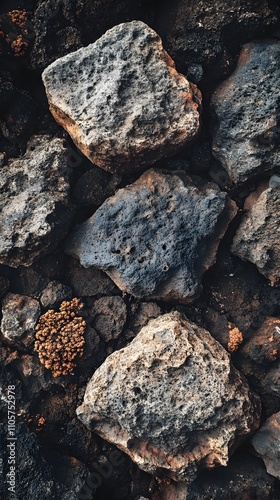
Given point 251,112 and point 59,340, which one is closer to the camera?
point 251,112

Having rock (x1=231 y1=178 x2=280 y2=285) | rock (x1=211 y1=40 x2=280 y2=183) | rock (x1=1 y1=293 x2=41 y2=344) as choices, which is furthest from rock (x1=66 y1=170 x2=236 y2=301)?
rock (x1=1 y1=293 x2=41 y2=344)

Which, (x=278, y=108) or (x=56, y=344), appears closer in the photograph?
(x=278, y=108)

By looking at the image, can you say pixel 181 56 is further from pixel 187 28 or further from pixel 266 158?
pixel 266 158

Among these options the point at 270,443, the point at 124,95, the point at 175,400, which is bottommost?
the point at 270,443

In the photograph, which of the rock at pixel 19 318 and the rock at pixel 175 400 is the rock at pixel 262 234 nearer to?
the rock at pixel 175 400

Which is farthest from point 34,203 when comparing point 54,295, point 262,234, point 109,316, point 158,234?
point 262,234

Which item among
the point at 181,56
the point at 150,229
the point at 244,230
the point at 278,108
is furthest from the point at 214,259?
the point at 181,56

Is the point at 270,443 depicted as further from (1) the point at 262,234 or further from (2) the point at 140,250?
(2) the point at 140,250
